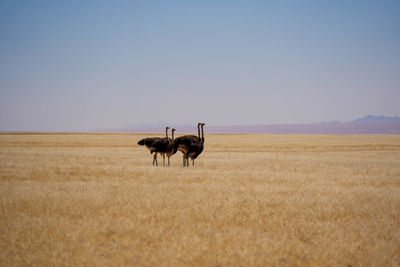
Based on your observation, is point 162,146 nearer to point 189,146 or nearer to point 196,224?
point 189,146

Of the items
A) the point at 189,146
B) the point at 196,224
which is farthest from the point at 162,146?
the point at 196,224

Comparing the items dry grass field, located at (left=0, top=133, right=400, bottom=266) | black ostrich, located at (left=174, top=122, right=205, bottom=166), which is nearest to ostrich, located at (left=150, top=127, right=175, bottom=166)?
black ostrich, located at (left=174, top=122, right=205, bottom=166)

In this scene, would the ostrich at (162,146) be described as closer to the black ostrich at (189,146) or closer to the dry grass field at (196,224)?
the black ostrich at (189,146)

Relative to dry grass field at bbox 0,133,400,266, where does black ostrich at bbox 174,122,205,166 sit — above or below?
above

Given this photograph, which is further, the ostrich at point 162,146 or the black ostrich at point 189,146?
the ostrich at point 162,146

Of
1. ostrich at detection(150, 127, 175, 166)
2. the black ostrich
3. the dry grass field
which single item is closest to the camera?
the dry grass field

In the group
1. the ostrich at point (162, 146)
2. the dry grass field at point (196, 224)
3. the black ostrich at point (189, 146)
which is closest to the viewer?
the dry grass field at point (196, 224)

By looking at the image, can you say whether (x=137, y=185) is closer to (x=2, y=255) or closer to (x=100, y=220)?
(x=100, y=220)

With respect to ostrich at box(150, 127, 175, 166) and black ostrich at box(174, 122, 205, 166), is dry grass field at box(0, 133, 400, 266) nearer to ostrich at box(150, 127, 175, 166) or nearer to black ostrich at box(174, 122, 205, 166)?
black ostrich at box(174, 122, 205, 166)

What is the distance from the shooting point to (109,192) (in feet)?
31.2

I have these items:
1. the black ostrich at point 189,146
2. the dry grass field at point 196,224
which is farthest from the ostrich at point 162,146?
the dry grass field at point 196,224

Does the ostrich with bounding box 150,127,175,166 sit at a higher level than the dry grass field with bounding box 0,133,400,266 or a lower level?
higher

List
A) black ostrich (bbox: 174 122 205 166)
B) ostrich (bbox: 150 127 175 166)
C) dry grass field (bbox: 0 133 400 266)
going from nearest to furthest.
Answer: dry grass field (bbox: 0 133 400 266) → black ostrich (bbox: 174 122 205 166) → ostrich (bbox: 150 127 175 166)

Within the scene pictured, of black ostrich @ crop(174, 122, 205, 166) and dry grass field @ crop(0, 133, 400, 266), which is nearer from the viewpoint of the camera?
dry grass field @ crop(0, 133, 400, 266)
